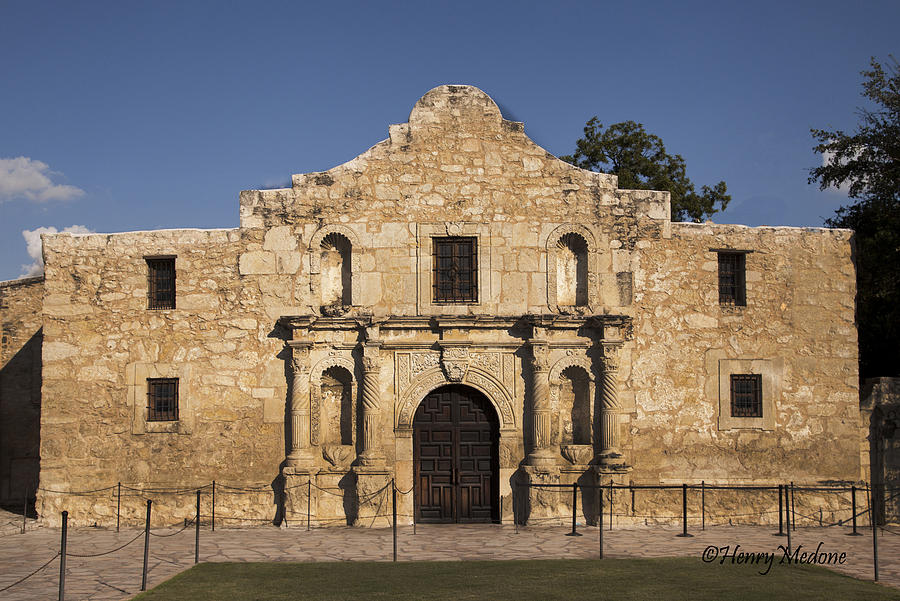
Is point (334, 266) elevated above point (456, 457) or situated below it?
above

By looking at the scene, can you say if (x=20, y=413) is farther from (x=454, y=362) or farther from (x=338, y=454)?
(x=454, y=362)

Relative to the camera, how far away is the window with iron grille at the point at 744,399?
16.4 meters

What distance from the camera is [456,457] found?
52.5ft

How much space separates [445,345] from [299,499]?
365cm

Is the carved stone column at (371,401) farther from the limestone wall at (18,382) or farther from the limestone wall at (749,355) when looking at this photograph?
the limestone wall at (18,382)

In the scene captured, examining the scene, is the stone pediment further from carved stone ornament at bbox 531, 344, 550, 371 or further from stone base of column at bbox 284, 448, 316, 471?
stone base of column at bbox 284, 448, 316, 471

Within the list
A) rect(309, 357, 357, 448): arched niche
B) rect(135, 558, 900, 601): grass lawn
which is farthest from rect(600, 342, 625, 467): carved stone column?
rect(309, 357, 357, 448): arched niche

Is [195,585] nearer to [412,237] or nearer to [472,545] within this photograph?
[472,545]

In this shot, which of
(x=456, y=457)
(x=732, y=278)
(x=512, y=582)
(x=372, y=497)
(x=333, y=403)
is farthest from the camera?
(x=732, y=278)

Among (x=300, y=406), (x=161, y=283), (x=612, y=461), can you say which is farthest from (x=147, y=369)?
(x=612, y=461)

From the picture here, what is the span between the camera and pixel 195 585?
10.5m

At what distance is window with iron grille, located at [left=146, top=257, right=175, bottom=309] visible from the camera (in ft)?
54.6

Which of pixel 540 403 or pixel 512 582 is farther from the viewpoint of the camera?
pixel 540 403

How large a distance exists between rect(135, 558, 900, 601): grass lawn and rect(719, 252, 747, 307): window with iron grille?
6.08 meters
